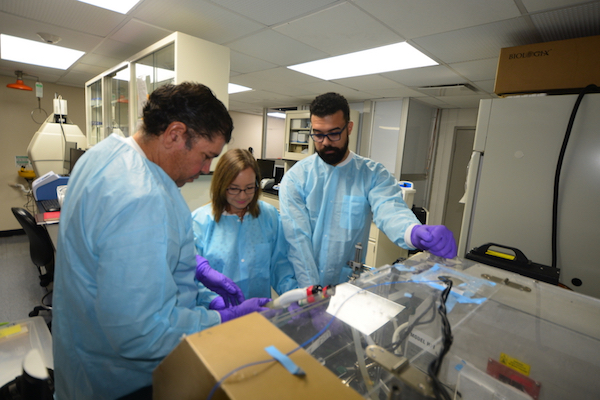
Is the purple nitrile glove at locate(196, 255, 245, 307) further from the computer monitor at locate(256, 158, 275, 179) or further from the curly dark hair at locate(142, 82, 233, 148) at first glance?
the computer monitor at locate(256, 158, 275, 179)

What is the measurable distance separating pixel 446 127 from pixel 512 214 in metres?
3.60

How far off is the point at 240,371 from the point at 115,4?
8.07ft

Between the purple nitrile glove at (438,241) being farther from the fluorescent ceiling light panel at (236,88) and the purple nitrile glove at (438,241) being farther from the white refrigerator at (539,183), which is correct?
the fluorescent ceiling light panel at (236,88)

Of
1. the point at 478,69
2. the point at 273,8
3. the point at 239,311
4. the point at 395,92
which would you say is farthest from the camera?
the point at 395,92

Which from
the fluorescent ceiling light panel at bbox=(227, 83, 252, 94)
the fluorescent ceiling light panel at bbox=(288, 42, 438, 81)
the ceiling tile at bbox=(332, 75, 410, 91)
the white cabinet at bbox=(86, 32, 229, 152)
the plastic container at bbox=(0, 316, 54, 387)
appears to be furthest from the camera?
the fluorescent ceiling light panel at bbox=(227, 83, 252, 94)

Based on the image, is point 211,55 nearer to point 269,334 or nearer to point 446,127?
point 269,334

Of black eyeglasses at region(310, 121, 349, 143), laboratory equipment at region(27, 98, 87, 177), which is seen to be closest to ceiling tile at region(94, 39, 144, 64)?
laboratory equipment at region(27, 98, 87, 177)

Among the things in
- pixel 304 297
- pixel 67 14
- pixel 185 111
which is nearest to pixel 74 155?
pixel 67 14

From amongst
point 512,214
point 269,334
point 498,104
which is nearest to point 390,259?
point 512,214

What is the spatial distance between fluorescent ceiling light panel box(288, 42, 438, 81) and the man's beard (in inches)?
49.4

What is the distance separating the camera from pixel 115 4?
6.40ft

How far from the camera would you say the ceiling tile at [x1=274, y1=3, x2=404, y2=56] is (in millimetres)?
1852

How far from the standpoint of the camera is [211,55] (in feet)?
7.68

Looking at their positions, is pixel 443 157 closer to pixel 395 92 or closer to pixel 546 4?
pixel 395 92
